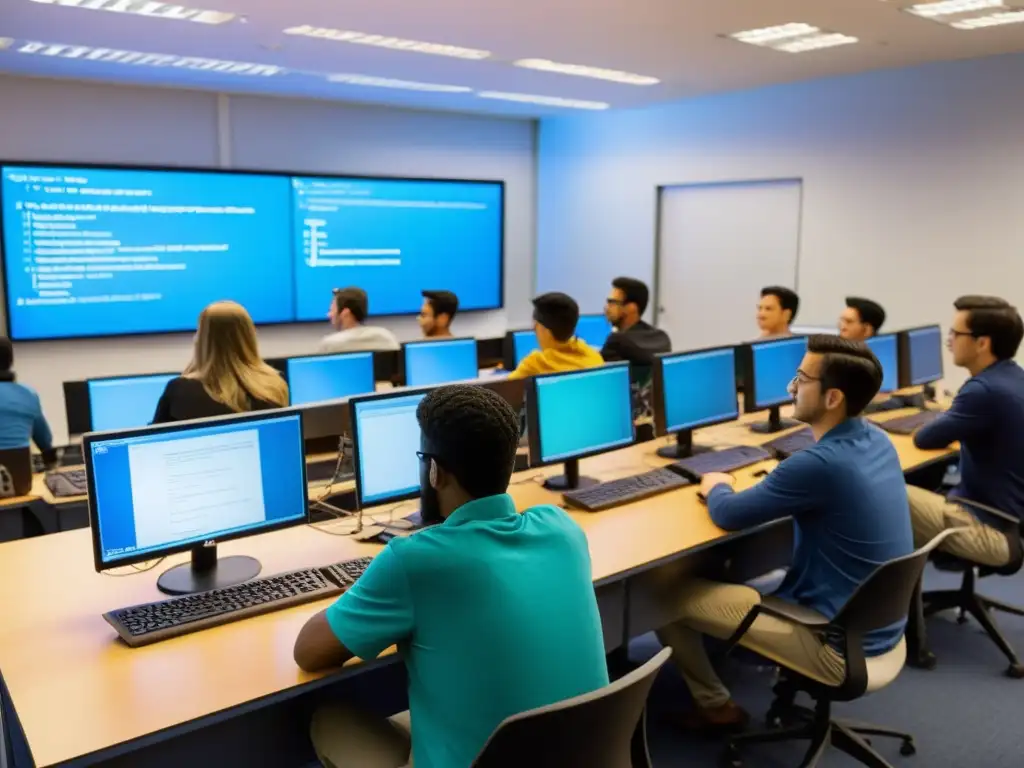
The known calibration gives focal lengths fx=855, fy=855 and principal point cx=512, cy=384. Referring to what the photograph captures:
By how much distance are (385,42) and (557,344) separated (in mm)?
2241

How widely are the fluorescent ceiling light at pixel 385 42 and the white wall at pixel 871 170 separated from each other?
260 cm

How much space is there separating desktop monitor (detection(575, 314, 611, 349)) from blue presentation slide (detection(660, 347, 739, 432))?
2402 millimetres

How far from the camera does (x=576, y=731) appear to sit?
140 centimetres

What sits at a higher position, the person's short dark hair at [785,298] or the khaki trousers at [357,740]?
the person's short dark hair at [785,298]

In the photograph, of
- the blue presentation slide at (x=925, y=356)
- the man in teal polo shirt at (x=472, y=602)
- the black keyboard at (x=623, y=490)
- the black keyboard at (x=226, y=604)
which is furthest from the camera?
the blue presentation slide at (x=925, y=356)

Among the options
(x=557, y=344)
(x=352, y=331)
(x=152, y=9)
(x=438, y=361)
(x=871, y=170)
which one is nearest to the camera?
(x=557, y=344)

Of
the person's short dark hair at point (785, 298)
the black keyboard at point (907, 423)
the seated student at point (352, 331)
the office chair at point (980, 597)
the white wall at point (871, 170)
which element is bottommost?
the office chair at point (980, 597)

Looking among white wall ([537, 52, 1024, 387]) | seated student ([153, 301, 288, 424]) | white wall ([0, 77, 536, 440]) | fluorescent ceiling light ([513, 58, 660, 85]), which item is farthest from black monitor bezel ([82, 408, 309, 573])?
white wall ([537, 52, 1024, 387])

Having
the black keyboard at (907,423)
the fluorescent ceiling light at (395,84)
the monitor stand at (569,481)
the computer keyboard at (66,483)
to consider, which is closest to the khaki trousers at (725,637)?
the monitor stand at (569,481)

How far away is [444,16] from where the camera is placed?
416 cm

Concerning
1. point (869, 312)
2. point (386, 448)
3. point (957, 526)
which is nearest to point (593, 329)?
point (869, 312)

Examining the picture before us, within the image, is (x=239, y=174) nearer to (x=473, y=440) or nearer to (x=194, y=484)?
(x=194, y=484)

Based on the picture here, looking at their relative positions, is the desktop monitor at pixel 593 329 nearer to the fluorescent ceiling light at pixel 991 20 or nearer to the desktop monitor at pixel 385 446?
the fluorescent ceiling light at pixel 991 20

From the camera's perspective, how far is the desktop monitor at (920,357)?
15.7 feet
